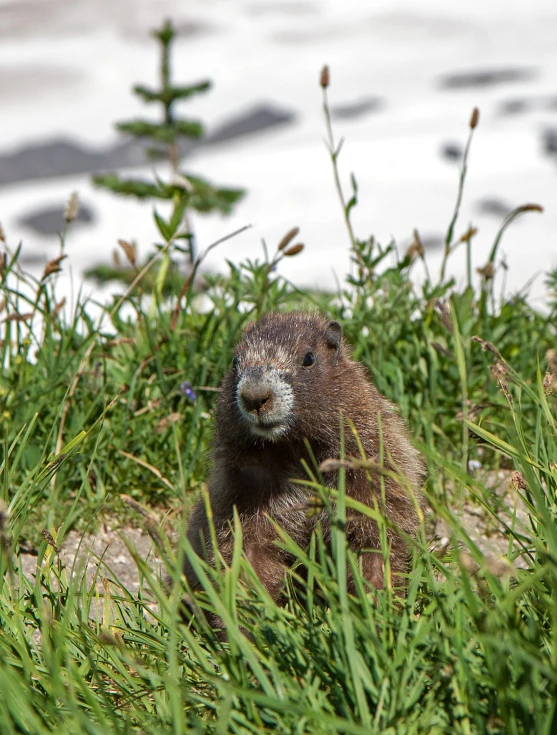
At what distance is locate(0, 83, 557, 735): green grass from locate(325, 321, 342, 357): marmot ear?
0.41m

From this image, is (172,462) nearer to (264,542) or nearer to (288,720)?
(264,542)

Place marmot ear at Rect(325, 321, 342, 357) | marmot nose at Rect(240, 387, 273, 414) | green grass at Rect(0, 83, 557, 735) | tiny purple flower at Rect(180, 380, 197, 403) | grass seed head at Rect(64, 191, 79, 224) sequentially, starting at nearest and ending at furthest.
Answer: green grass at Rect(0, 83, 557, 735) → marmot nose at Rect(240, 387, 273, 414) → marmot ear at Rect(325, 321, 342, 357) → grass seed head at Rect(64, 191, 79, 224) → tiny purple flower at Rect(180, 380, 197, 403)

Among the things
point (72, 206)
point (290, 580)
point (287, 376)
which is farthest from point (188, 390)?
point (290, 580)

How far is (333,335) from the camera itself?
3.07 meters

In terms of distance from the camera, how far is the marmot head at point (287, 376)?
2.71 m

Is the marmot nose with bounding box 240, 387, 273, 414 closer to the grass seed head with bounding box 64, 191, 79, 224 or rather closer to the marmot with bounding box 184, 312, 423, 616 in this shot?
the marmot with bounding box 184, 312, 423, 616

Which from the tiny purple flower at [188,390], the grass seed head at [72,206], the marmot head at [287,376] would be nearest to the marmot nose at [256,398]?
the marmot head at [287,376]

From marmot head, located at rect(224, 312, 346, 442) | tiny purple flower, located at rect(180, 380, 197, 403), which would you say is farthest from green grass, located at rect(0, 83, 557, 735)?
marmot head, located at rect(224, 312, 346, 442)

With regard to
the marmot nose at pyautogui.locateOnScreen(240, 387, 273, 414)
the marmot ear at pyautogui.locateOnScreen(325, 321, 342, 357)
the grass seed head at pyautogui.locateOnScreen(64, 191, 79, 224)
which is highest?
the grass seed head at pyautogui.locateOnScreen(64, 191, 79, 224)

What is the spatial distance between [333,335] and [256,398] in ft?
1.70

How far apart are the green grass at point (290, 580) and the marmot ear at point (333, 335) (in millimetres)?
406

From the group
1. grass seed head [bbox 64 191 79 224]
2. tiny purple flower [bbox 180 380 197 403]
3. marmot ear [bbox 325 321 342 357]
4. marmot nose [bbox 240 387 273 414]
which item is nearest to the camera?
marmot nose [bbox 240 387 273 414]

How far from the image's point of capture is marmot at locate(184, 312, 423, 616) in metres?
2.73

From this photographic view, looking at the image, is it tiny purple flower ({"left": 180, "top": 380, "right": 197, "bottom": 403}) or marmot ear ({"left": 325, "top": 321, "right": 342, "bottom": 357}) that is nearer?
marmot ear ({"left": 325, "top": 321, "right": 342, "bottom": 357})
